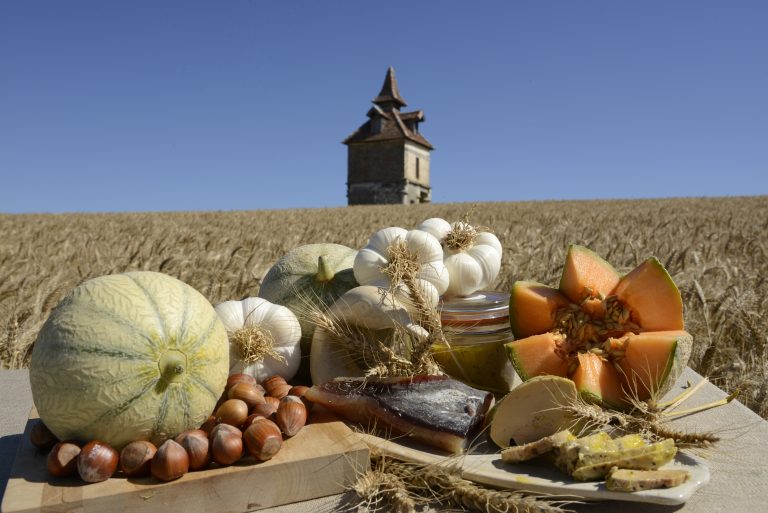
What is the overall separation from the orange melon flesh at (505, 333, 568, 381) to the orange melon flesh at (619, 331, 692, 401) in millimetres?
264

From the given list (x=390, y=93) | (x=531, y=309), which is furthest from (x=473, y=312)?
(x=390, y=93)

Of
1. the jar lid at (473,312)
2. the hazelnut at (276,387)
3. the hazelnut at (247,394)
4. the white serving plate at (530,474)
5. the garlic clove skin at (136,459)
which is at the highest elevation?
the jar lid at (473,312)

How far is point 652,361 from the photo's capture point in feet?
7.77

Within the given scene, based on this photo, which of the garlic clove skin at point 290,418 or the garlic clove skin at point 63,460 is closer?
the garlic clove skin at point 63,460

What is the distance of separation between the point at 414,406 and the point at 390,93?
56711mm

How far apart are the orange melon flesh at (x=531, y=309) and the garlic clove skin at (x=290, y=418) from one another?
1.07m

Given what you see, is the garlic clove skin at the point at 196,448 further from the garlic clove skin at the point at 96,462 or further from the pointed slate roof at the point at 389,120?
the pointed slate roof at the point at 389,120

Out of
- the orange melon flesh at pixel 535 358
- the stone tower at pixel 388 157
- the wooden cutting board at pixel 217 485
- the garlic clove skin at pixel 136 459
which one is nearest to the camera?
the wooden cutting board at pixel 217 485

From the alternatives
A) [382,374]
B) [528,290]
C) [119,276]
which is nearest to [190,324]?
[119,276]

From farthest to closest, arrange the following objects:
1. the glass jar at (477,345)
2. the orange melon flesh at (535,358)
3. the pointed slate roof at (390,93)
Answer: the pointed slate roof at (390,93) → the glass jar at (477,345) → the orange melon flesh at (535,358)

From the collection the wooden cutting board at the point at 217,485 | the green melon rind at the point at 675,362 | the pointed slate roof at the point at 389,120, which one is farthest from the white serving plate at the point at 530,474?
the pointed slate roof at the point at 389,120

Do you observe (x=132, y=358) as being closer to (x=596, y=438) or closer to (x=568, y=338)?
(x=596, y=438)

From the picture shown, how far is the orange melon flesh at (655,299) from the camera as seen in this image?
249 cm

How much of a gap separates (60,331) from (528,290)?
1855 millimetres
